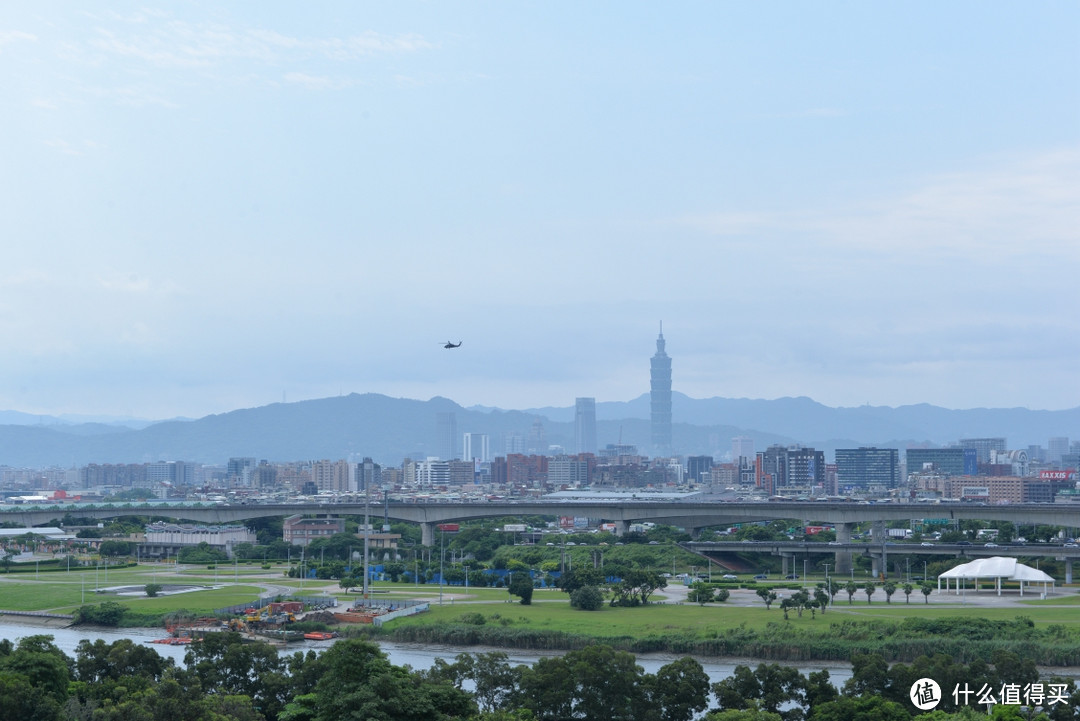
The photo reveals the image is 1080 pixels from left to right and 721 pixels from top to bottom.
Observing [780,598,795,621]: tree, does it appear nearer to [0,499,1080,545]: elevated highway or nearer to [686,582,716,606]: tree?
[686,582,716,606]: tree

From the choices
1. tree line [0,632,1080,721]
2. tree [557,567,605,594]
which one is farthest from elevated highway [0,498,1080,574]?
tree line [0,632,1080,721]

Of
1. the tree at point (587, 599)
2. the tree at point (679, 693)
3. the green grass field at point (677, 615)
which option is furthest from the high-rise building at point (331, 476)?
the tree at point (679, 693)

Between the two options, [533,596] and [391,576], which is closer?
[533,596]

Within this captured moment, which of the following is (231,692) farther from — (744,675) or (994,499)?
(994,499)

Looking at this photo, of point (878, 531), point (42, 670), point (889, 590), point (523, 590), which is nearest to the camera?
point (42, 670)

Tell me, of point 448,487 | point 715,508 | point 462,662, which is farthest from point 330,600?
point 448,487

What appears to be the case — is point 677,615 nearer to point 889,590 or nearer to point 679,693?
point 889,590

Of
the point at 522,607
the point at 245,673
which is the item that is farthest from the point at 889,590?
the point at 245,673

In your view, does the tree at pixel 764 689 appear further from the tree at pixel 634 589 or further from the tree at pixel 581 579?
the tree at pixel 581 579
